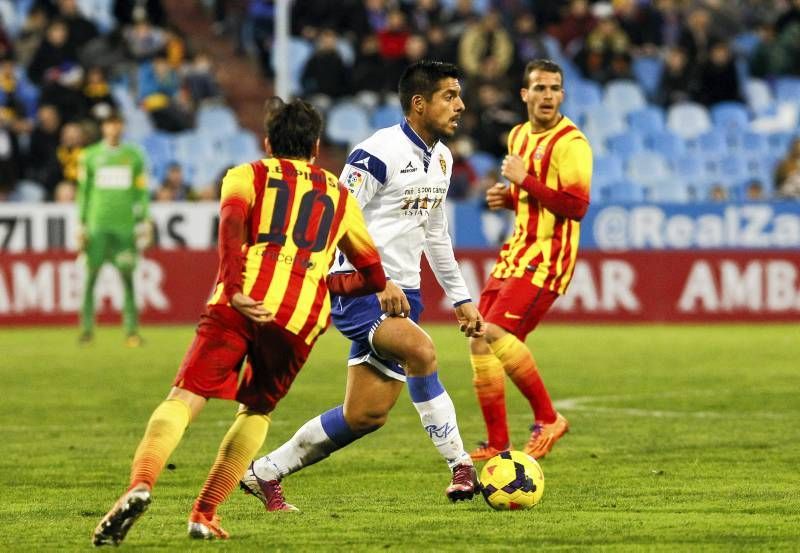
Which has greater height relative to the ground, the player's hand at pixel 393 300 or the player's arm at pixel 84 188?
the player's hand at pixel 393 300

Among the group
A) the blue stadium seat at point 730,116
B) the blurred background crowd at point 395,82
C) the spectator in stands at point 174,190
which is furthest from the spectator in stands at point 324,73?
the blue stadium seat at point 730,116

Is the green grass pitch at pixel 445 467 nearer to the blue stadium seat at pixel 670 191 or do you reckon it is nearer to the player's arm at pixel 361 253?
the player's arm at pixel 361 253

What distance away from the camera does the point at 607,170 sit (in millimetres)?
23781

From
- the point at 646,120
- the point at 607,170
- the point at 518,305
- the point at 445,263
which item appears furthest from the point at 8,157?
the point at 445,263

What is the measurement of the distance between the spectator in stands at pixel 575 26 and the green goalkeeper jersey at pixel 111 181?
32.5ft

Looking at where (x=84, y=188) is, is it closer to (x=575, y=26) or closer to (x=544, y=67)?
(x=544, y=67)

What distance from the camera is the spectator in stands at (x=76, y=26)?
23.6 metres

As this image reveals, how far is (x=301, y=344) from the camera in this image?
6.45m

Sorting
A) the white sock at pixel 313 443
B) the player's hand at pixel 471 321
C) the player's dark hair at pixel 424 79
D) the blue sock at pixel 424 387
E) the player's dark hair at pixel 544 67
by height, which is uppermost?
the player's dark hair at pixel 544 67

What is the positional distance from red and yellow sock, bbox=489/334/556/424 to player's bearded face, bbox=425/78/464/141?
194 cm

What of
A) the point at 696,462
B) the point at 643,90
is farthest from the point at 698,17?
the point at 696,462

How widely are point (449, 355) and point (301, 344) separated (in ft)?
32.8

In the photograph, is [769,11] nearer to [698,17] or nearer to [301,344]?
[698,17]

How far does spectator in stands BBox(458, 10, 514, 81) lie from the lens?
2389 centimetres
